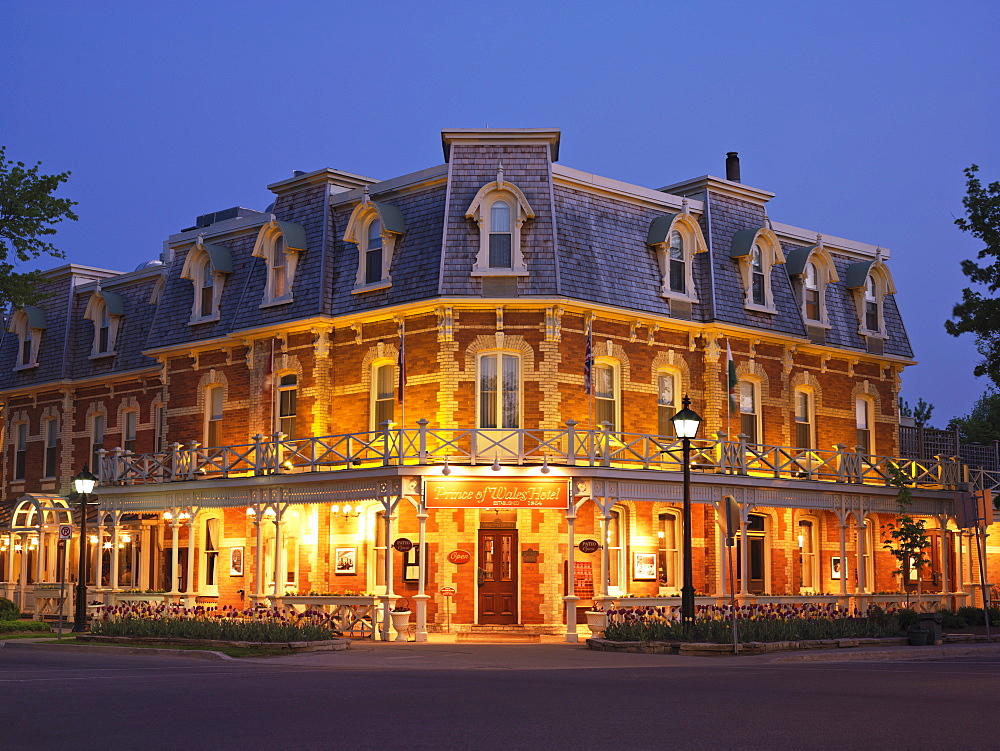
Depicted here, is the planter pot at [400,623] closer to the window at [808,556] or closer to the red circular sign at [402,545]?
the red circular sign at [402,545]

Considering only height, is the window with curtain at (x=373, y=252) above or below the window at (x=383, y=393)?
above

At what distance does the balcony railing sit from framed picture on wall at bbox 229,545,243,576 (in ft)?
7.15

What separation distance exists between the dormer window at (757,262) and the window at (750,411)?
219 cm

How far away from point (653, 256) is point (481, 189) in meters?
5.44

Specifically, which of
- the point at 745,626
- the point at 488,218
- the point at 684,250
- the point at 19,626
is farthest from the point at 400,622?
the point at 684,250

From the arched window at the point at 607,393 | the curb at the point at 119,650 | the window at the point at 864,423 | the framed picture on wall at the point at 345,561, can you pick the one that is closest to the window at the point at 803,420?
the window at the point at 864,423

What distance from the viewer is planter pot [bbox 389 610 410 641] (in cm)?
2838

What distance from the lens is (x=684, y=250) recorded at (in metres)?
34.3

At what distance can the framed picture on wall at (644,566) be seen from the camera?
32.8 metres

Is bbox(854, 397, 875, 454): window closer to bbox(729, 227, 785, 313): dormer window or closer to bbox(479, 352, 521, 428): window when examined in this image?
bbox(729, 227, 785, 313): dormer window

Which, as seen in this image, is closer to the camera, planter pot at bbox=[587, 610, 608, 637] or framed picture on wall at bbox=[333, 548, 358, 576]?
planter pot at bbox=[587, 610, 608, 637]

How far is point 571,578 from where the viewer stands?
94.0 ft

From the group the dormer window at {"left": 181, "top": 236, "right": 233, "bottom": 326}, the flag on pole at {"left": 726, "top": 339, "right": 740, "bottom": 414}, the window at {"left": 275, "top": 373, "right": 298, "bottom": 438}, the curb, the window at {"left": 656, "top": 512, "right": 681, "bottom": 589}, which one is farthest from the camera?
the dormer window at {"left": 181, "top": 236, "right": 233, "bottom": 326}

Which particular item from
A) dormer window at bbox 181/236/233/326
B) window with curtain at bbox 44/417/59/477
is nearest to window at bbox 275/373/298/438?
dormer window at bbox 181/236/233/326
